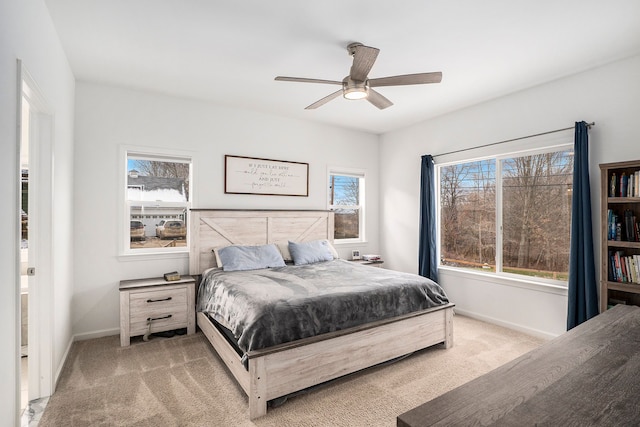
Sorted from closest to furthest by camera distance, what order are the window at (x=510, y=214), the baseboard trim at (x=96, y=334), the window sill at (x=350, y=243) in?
the baseboard trim at (x=96, y=334), the window at (x=510, y=214), the window sill at (x=350, y=243)

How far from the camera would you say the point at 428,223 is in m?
4.60

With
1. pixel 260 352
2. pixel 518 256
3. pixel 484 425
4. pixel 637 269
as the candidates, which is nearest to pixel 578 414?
pixel 484 425

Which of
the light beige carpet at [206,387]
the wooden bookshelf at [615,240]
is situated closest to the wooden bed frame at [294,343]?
the light beige carpet at [206,387]

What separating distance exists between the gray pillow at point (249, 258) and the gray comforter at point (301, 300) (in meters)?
0.16

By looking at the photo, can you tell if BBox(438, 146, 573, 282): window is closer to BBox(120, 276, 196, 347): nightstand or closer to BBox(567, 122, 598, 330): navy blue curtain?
BBox(567, 122, 598, 330): navy blue curtain

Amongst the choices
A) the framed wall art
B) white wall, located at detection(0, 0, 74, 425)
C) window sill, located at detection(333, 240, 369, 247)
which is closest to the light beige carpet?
white wall, located at detection(0, 0, 74, 425)

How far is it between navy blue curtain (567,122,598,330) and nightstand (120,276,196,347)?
3890 millimetres

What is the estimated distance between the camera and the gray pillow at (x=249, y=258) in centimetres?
370

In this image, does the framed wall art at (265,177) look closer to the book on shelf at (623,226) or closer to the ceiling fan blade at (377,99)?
the ceiling fan blade at (377,99)

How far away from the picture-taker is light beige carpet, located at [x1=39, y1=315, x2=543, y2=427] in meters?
2.16

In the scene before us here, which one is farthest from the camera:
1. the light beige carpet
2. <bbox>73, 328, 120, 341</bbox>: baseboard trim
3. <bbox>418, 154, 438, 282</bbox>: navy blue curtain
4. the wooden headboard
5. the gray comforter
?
Answer: <bbox>418, 154, 438, 282</bbox>: navy blue curtain

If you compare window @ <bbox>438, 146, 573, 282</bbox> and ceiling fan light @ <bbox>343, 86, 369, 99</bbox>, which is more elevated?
ceiling fan light @ <bbox>343, 86, 369, 99</bbox>

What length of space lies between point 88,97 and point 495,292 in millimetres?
5160

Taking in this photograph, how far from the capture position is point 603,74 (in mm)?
3082
